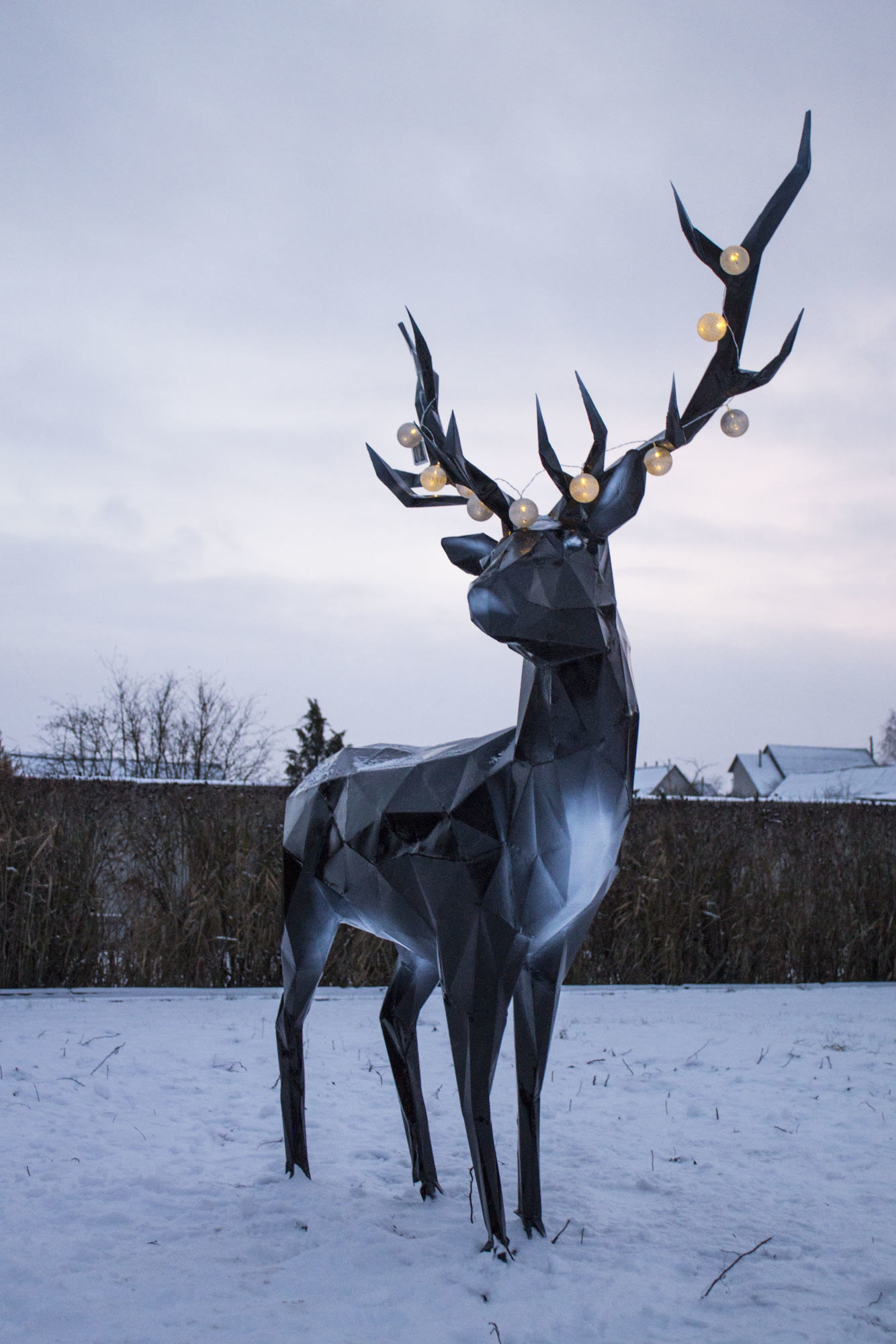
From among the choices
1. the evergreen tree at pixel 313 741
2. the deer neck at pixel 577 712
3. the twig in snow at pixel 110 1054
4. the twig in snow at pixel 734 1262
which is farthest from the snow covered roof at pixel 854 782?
the deer neck at pixel 577 712

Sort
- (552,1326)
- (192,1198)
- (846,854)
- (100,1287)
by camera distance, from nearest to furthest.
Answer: (552,1326)
(100,1287)
(192,1198)
(846,854)

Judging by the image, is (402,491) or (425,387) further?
(402,491)

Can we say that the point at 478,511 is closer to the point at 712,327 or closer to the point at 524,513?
the point at 524,513

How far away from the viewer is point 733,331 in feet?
10.2

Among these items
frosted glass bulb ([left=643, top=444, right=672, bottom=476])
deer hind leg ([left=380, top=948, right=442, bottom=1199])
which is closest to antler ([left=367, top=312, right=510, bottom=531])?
frosted glass bulb ([left=643, top=444, right=672, bottom=476])

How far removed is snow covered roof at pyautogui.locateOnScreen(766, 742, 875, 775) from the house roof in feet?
1.55

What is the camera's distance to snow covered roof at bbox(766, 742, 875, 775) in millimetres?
48312

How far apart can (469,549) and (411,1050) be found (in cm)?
191

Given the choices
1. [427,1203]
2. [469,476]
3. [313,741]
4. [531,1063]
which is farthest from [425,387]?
[313,741]

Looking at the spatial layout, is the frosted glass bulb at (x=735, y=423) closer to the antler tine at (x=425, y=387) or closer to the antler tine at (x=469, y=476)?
the antler tine at (x=469, y=476)

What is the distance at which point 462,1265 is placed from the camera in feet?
9.50

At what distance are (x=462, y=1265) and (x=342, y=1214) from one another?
0.60 metres

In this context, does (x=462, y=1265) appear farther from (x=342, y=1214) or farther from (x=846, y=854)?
(x=846, y=854)

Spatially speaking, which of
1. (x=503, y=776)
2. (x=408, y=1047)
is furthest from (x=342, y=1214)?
(x=503, y=776)
